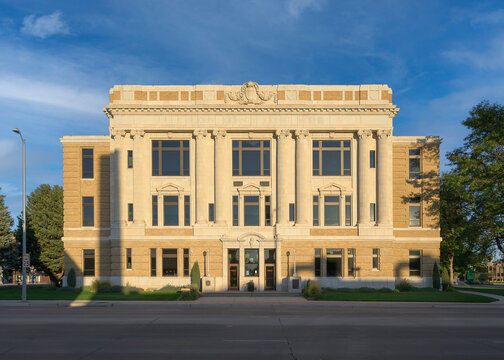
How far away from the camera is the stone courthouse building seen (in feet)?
142

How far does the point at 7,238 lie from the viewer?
57.6 meters

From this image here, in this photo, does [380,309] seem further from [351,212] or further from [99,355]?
[99,355]

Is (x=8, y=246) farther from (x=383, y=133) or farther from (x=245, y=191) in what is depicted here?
(x=383, y=133)

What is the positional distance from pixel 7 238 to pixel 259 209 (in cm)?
3390

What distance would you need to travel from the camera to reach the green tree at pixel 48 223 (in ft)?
179

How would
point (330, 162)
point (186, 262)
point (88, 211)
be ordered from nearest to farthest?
point (186, 262) → point (330, 162) → point (88, 211)

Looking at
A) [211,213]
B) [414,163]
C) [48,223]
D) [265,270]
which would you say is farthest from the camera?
[48,223]

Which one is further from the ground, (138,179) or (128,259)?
(138,179)

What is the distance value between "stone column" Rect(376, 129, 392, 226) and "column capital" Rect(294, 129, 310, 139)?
22.1ft

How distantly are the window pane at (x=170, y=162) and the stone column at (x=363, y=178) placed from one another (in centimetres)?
1718

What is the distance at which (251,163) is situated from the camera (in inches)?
1752

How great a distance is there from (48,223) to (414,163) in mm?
42154

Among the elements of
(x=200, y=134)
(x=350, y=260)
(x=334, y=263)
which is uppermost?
(x=200, y=134)

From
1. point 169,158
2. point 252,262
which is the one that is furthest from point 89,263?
point 252,262
